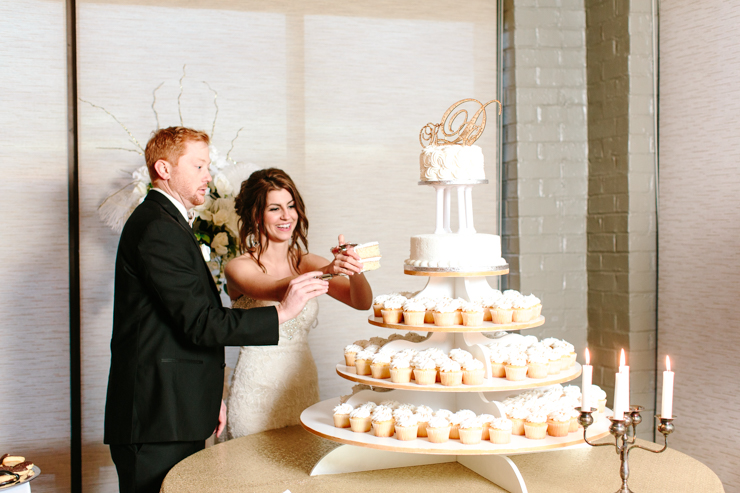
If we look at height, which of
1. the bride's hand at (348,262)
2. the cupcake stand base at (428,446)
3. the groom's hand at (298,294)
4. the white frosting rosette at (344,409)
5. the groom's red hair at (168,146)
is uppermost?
the groom's red hair at (168,146)

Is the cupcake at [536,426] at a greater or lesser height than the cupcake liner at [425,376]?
lesser

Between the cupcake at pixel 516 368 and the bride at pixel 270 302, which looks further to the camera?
the bride at pixel 270 302

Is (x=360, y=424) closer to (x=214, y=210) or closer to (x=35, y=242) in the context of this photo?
(x=214, y=210)

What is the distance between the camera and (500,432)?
73.6 inches

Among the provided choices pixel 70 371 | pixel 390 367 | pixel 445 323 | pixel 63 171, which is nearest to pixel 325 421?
pixel 390 367

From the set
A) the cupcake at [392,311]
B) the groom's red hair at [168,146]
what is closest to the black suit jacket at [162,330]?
the groom's red hair at [168,146]

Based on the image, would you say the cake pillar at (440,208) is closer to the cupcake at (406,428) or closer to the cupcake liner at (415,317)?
the cupcake liner at (415,317)

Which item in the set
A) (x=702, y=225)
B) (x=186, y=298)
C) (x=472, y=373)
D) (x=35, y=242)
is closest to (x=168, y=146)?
(x=186, y=298)

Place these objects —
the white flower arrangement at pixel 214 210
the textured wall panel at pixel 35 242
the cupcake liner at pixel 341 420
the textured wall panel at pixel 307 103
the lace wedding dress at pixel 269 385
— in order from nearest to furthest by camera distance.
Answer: the cupcake liner at pixel 341 420 < the lace wedding dress at pixel 269 385 < the white flower arrangement at pixel 214 210 < the textured wall panel at pixel 35 242 < the textured wall panel at pixel 307 103

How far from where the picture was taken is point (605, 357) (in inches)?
151

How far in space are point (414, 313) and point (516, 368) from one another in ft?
1.18

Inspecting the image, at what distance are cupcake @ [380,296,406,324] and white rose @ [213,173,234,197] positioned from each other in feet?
4.46

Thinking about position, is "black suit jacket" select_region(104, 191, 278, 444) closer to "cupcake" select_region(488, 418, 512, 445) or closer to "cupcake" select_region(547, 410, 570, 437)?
"cupcake" select_region(488, 418, 512, 445)

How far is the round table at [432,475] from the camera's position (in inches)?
75.7
